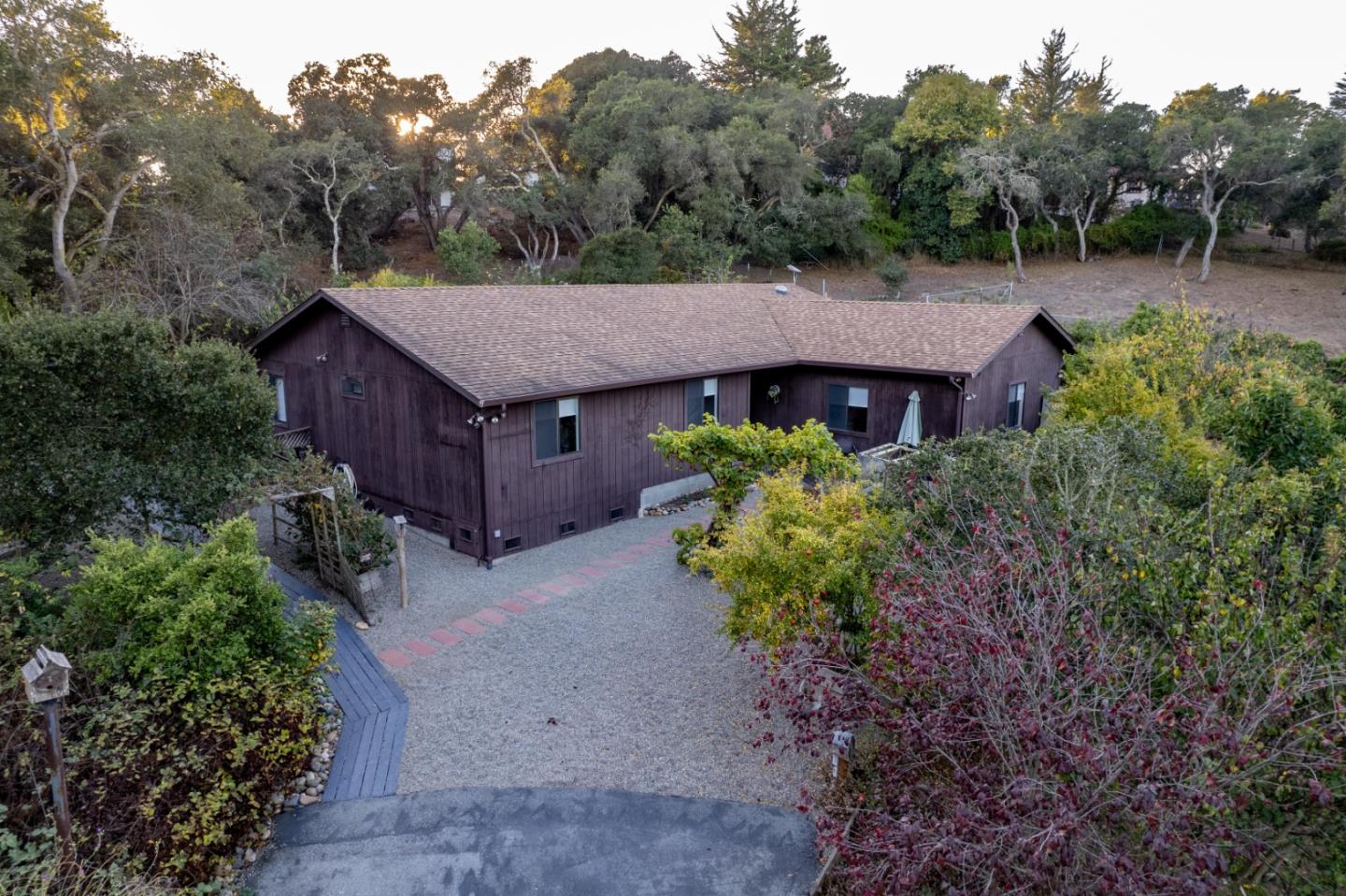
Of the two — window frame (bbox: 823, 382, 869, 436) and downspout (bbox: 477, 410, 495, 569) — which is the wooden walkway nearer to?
downspout (bbox: 477, 410, 495, 569)

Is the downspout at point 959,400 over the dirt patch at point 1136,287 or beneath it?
beneath

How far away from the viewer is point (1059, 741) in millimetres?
3873

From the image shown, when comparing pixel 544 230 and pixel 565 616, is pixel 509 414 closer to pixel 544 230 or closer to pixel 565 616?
pixel 565 616

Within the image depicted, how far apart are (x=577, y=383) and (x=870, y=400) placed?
702 centimetres

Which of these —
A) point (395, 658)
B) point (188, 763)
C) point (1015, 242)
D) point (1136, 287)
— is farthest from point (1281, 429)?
point (1015, 242)

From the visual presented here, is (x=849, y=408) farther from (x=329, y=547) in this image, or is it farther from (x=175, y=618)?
(x=175, y=618)

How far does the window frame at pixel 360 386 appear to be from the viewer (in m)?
13.3

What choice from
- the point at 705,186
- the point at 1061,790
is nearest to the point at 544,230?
the point at 705,186

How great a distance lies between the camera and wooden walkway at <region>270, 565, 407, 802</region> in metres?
6.52

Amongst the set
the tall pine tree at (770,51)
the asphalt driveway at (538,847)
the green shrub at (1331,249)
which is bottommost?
the asphalt driveway at (538,847)

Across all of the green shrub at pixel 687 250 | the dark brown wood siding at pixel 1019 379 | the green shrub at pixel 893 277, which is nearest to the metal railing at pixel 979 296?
the green shrub at pixel 893 277

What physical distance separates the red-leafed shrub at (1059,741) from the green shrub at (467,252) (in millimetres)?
29670

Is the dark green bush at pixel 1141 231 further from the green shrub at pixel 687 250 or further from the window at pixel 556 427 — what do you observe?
the window at pixel 556 427

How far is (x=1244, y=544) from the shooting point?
16.2 ft
